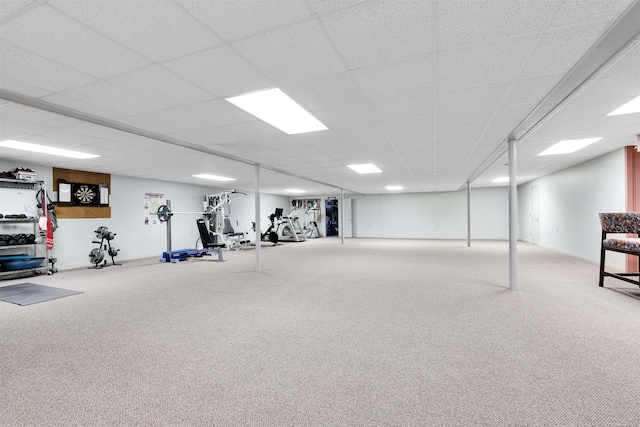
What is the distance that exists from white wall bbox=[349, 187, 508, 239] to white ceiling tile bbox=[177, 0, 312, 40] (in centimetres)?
1319

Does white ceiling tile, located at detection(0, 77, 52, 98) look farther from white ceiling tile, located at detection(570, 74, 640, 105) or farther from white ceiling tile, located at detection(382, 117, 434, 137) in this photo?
white ceiling tile, located at detection(570, 74, 640, 105)

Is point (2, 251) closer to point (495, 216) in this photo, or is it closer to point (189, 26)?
point (189, 26)

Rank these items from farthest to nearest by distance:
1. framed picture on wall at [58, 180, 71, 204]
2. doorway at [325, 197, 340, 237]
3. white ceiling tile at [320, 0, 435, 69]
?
doorway at [325, 197, 340, 237] < framed picture on wall at [58, 180, 71, 204] < white ceiling tile at [320, 0, 435, 69]

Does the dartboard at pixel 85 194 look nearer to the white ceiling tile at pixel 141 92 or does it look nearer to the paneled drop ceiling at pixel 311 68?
the paneled drop ceiling at pixel 311 68

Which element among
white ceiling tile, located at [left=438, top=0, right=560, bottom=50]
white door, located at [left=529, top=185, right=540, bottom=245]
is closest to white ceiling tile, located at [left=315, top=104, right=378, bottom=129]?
white ceiling tile, located at [left=438, top=0, right=560, bottom=50]

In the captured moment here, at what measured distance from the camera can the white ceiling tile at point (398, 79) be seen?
2371 mm

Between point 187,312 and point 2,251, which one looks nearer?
point 187,312

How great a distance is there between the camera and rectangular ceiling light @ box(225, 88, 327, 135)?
118 inches

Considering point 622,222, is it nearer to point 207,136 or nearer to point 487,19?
point 487,19

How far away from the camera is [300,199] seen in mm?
16359

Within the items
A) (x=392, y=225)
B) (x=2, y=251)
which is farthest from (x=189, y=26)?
(x=392, y=225)

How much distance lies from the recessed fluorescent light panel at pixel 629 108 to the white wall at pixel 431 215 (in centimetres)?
974

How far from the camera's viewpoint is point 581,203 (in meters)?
6.96

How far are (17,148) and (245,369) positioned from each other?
5.93 metres
